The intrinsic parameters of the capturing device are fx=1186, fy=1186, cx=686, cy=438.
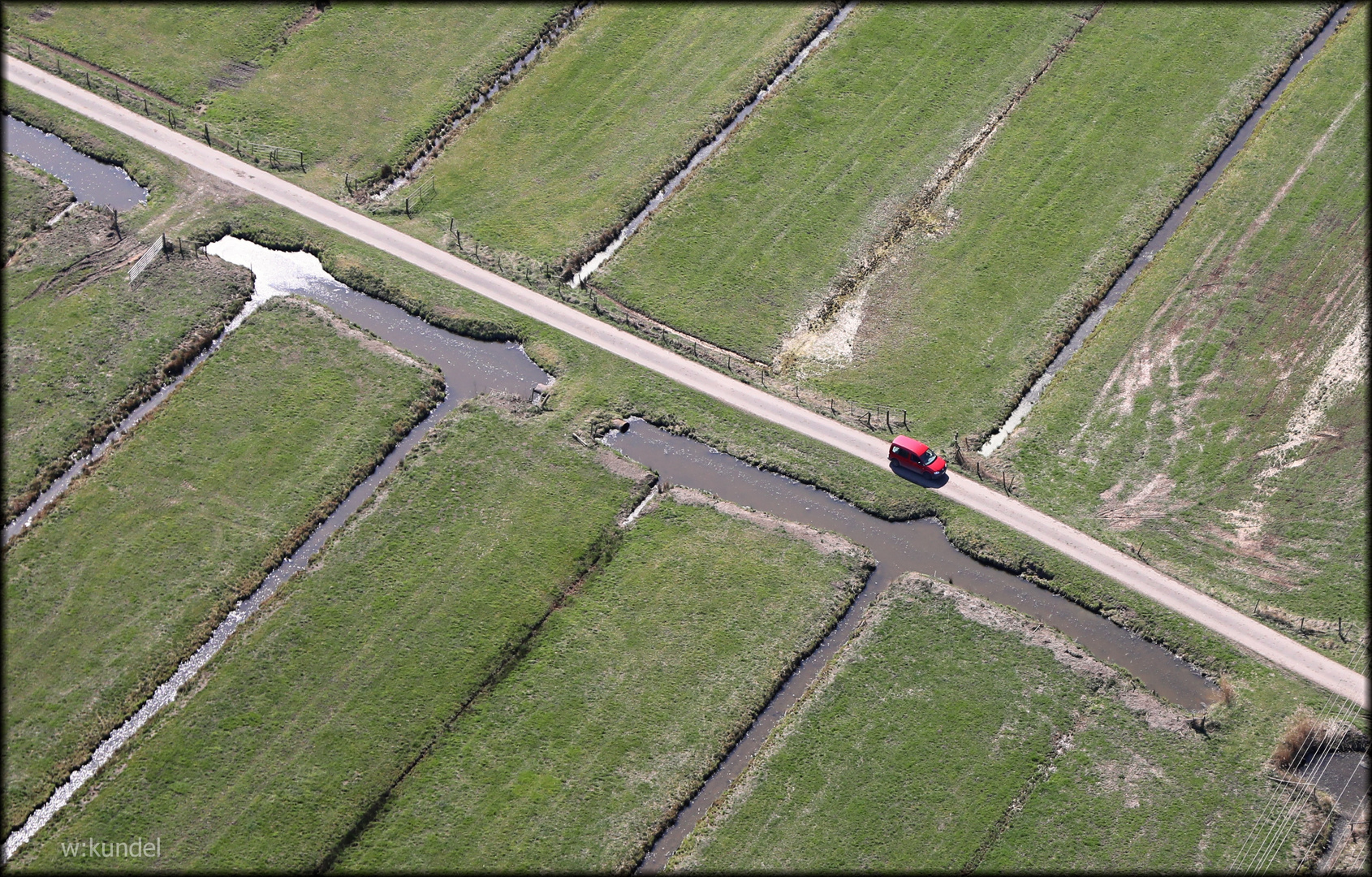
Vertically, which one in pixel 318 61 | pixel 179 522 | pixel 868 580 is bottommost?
pixel 179 522

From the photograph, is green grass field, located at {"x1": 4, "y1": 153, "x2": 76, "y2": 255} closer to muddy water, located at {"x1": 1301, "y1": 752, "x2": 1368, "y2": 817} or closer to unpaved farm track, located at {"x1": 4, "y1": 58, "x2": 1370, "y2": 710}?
unpaved farm track, located at {"x1": 4, "y1": 58, "x2": 1370, "y2": 710}

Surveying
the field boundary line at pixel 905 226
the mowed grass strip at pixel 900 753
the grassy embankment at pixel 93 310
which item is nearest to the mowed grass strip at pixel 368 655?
the mowed grass strip at pixel 900 753

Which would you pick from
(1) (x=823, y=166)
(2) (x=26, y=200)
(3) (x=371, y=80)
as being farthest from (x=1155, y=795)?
(2) (x=26, y=200)

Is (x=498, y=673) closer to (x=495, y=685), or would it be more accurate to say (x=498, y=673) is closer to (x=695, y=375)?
(x=495, y=685)

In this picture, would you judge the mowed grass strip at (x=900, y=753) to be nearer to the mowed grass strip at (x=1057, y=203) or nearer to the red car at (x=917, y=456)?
the red car at (x=917, y=456)

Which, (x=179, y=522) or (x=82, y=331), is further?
(x=82, y=331)

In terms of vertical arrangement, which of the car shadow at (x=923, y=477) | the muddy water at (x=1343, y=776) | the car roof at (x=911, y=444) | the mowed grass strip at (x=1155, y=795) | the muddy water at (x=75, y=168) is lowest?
the muddy water at (x=75, y=168)

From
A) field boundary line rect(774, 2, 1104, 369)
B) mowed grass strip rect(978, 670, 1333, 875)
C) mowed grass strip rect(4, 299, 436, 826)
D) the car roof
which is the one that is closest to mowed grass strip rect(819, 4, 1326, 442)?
field boundary line rect(774, 2, 1104, 369)

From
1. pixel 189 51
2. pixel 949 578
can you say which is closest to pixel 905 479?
pixel 949 578
